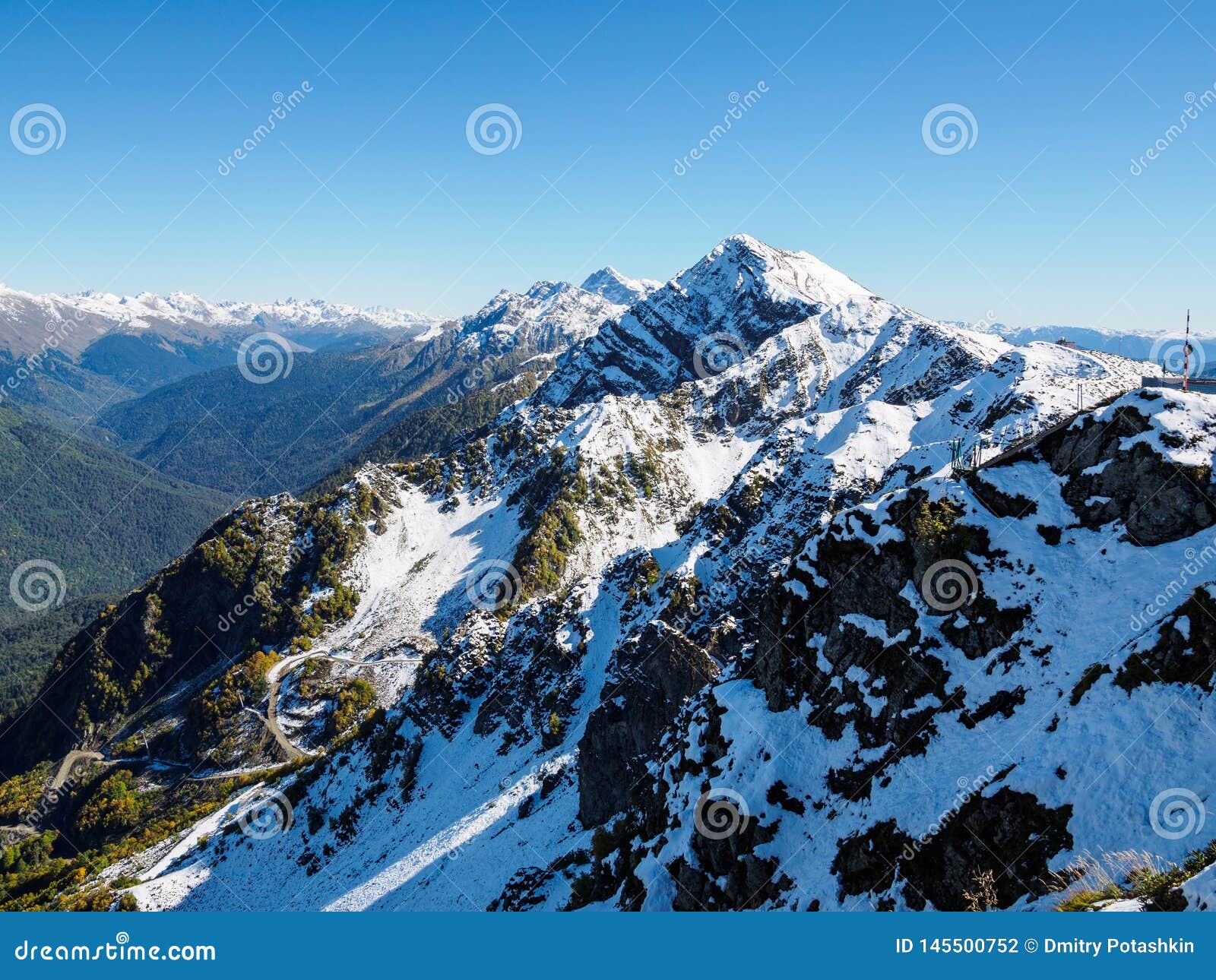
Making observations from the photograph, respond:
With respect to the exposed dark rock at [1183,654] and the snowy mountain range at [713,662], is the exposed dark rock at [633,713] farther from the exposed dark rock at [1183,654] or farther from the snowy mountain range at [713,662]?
the exposed dark rock at [1183,654]

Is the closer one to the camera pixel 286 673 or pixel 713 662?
pixel 713 662

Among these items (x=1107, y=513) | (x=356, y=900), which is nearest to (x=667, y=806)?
(x=1107, y=513)

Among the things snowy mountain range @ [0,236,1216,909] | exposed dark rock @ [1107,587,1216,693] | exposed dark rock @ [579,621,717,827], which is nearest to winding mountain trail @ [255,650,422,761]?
snowy mountain range @ [0,236,1216,909]

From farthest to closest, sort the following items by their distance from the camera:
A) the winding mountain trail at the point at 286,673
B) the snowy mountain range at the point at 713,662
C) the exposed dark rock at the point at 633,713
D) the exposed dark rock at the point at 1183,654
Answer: the winding mountain trail at the point at 286,673, the exposed dark rock at the point at 633,713, the snowy mountain range at the point at 713,662, the exposed dark rock at the point at 1183,654

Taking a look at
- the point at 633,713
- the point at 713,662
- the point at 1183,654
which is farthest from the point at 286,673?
the point at 1183,654

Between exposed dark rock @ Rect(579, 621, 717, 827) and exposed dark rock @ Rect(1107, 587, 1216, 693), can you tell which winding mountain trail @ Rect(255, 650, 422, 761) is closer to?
exposed dark rock @ Rect(579, 621, 717, 827)

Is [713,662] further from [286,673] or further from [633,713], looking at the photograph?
[286,673]

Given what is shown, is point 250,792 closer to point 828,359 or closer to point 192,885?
point 192,885

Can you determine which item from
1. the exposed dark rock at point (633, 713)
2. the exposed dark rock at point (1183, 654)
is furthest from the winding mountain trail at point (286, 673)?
the exposed dark rock at point (1183, 654)
